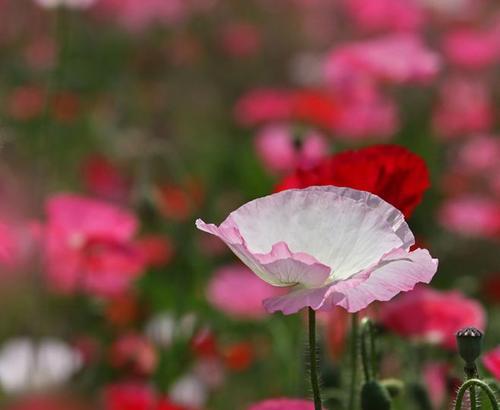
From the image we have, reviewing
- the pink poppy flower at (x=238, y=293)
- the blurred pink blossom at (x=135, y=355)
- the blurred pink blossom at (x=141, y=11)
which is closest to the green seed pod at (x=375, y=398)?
the blurred pink blossom at (x=135, y=355)

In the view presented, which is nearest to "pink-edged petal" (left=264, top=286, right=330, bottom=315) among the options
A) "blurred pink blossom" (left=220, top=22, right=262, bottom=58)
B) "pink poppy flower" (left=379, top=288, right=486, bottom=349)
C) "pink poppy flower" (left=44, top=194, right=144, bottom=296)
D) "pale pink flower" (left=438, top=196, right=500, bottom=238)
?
"pink poppy flower" (left=379, top=288, right=486, bottom=349)

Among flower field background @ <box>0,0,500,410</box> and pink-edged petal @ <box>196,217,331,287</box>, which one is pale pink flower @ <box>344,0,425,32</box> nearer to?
flower field background @ <box>0,0,500,410</box>

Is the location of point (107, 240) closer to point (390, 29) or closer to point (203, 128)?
point (390, 29)

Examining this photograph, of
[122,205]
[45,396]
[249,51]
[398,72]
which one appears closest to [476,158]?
[122,205]

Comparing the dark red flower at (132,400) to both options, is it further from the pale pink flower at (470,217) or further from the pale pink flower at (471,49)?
the pale pink flower at (471,49)

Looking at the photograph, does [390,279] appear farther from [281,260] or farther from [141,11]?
[141,11]
